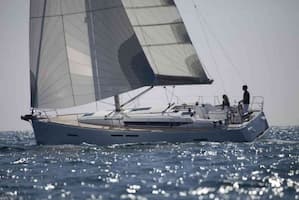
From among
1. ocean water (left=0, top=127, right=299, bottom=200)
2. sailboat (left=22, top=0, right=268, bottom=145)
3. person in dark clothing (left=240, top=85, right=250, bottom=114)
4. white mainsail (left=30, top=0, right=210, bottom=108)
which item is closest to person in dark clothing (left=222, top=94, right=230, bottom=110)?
sailboat (left=22, top=0, right=268, bottom=145)

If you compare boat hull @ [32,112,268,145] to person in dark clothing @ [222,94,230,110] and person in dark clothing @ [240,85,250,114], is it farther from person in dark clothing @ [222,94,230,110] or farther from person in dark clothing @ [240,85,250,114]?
person in dark clothing @ [240,85,250,114]

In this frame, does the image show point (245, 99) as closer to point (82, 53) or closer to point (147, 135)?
point (147, 135)

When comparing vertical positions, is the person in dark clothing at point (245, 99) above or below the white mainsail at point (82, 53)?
below

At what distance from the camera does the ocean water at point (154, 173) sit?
14.4 meters

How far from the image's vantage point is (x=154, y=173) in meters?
18.2

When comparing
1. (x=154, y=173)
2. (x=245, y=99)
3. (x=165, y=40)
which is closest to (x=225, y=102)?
(x=245, y=99)

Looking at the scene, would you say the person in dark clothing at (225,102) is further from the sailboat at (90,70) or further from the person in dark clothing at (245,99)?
the person in dark clothing at (245,99)

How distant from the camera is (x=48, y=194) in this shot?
1463cm

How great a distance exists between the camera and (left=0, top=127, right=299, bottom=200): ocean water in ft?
47.4

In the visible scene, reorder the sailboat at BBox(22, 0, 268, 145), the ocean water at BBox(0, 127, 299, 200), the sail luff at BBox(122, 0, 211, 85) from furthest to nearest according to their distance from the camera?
1. the sail luff at BBox(122, 0, 211, 85)
2. the sailboat at BBox(22, 0, 268, 145)
3. the ocean water at BBox(0, 127, 299, 200)

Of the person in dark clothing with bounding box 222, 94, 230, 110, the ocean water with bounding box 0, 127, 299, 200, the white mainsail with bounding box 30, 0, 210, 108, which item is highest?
the white mainsail with bounding box 30, 0, 210, 108

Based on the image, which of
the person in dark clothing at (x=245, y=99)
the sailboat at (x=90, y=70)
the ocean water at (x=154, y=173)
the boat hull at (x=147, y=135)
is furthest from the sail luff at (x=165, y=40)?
the ocean water at (x=154, y=173)

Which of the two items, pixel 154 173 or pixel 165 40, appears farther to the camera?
pixel 165 40

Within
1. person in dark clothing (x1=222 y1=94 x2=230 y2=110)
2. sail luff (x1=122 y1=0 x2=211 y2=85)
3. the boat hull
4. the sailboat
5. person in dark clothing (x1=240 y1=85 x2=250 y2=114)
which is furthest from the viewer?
person in dark clothing (x1=240 y1=85 x2=250 y2=114)
